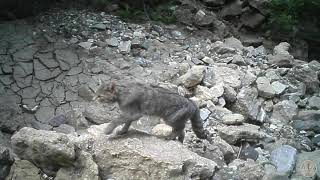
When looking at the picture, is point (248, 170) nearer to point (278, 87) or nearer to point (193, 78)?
point (193, 78)

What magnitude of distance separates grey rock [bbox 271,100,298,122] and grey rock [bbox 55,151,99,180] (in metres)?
4.14

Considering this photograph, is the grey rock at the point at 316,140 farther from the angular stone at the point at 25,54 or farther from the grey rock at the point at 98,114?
the angular stone at the point at 25,54

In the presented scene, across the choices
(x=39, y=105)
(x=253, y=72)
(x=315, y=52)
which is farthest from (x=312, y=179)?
(x=315, y=52)

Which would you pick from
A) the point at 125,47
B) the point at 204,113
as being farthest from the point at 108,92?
the point at 125,47

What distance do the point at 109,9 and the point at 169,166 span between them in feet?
19.1

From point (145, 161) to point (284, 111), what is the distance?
12.7 ft

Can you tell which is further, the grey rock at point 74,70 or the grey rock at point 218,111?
the grey rock at point 74,70

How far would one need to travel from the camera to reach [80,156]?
22.4 feet

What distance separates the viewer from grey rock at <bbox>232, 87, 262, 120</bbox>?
9.37m

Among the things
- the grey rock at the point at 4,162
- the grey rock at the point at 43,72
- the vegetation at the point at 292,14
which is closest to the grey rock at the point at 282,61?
the vegetation at the point at 292,14

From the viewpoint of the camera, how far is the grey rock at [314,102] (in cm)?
1012

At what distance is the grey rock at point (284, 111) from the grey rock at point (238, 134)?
1055 mm

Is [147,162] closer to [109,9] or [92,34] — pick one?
[92,34]

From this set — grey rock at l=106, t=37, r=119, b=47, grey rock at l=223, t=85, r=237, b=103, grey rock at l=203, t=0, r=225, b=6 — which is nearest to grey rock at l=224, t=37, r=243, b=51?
grey rock at l=203, t=0, r=225, b=6
